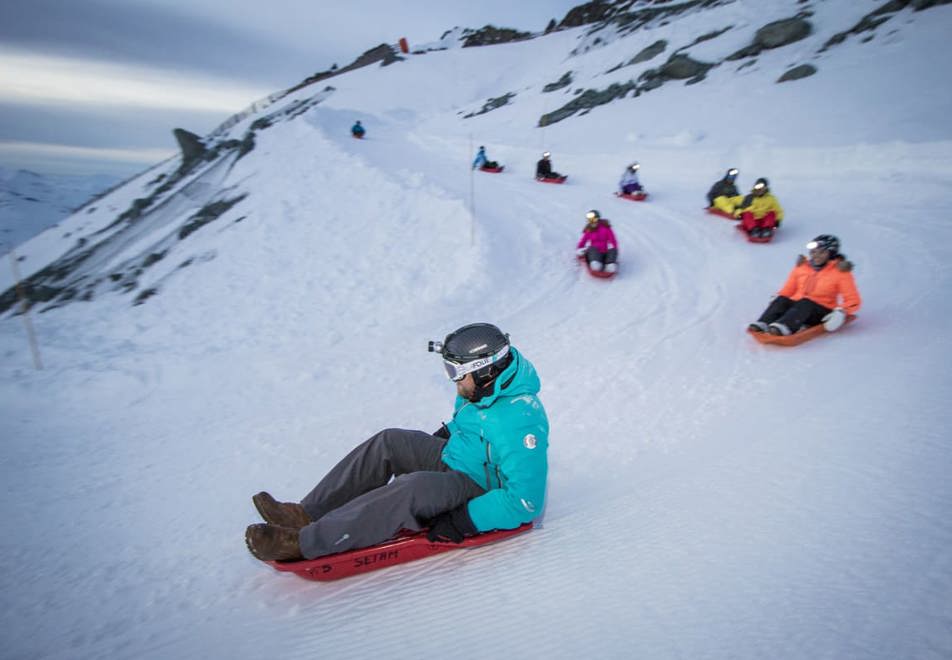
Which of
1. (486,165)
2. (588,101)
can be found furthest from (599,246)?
(588,101)

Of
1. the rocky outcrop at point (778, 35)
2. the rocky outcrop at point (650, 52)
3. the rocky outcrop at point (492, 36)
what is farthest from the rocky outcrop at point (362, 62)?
the rocky outcrop at point (778, 35)

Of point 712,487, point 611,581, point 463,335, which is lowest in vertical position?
point 712,487

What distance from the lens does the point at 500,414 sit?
233 cm

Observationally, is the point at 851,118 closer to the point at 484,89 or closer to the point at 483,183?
the point at 483,183

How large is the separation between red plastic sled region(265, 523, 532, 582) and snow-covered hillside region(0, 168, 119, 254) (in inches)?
5876

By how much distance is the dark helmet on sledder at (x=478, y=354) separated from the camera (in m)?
2.37

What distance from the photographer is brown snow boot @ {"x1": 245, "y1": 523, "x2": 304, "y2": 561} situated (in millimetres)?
2188

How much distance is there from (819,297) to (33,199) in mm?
224151

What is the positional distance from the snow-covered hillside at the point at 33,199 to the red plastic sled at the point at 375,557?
14926 cm

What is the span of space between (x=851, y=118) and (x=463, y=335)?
15294 mm

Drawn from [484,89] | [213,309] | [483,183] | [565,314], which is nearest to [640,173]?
[483,183]

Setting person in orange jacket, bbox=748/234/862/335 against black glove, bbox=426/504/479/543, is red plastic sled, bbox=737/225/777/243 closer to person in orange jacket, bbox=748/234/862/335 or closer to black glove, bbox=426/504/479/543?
person in orange jacket, bbox=748/234/862/335

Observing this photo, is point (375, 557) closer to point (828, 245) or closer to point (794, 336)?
point (794, 336)

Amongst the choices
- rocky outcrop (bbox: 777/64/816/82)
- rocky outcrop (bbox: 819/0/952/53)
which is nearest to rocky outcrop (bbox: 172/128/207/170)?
rocky outcrop (bbox: 777/64/816/82)
